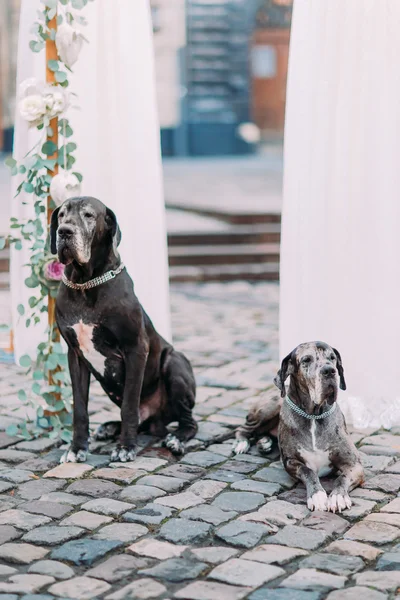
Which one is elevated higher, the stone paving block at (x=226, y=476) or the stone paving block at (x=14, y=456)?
the stone paving block at (x=226, y=476)

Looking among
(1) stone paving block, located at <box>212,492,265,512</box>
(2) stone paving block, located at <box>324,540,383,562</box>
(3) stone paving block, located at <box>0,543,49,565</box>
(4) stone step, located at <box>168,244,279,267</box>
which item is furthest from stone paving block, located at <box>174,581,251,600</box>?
(4) stone step, located at <box>168,244,279,267</box>

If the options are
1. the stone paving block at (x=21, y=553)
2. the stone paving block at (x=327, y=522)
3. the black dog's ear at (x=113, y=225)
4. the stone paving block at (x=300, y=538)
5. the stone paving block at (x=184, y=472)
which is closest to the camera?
the stone paving block at (x=21, y=553)

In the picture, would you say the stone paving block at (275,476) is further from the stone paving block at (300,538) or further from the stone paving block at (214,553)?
the stone paving block at (214,553)

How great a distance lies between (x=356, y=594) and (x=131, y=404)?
5.72 feet

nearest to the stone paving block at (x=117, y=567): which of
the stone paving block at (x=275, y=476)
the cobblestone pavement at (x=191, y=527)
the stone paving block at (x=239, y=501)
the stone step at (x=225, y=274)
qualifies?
the cobblestone pavement at (x=191, y=527)

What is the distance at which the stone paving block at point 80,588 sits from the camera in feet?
10.3

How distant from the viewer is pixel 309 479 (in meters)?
4.07

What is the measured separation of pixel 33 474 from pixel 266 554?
1.36 meters

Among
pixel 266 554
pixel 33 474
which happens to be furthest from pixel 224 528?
pixel 33 474

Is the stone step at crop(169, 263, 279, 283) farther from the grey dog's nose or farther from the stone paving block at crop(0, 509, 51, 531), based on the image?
the stone paving block at crop(0, 509, 51, 531)

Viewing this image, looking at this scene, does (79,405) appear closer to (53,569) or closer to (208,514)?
(208,514)

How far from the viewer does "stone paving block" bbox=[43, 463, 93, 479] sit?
4371 mm

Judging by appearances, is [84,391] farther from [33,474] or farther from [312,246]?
[312,246]

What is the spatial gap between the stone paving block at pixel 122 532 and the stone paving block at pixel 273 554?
44 cm
